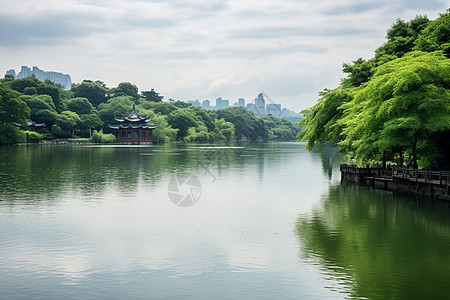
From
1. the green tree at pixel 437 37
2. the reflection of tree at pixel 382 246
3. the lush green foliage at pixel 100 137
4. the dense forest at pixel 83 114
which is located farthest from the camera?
the lush green foliage at pixel 100 137

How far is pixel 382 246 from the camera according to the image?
63.0ft

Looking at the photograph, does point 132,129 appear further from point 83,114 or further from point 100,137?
point 83,114

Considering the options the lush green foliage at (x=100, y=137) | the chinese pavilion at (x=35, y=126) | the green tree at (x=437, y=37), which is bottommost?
the lush green foliage at (x=100, y=137)

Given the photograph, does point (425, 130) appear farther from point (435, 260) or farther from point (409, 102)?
point (435, 260)

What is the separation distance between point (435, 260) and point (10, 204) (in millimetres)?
23960

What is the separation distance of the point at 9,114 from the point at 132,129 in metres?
51.4

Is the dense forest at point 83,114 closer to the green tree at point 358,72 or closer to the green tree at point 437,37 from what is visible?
the green tree at point 358,72

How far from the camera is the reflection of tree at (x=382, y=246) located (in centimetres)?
→ 1462

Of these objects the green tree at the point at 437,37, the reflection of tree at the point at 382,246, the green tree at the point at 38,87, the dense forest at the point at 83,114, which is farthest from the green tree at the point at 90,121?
the reflection of tree at the point at 382,246

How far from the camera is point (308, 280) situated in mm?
15172

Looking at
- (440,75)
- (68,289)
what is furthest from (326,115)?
(68,289)

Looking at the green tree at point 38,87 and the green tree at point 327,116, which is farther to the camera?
the green tree at point 38,87

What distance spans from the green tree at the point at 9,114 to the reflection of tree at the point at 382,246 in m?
91.9

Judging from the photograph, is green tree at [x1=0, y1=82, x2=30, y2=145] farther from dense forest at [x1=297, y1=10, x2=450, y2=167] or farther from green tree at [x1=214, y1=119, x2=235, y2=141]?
green tree at [x1=214, y1=119, x2=235, y2=141]
